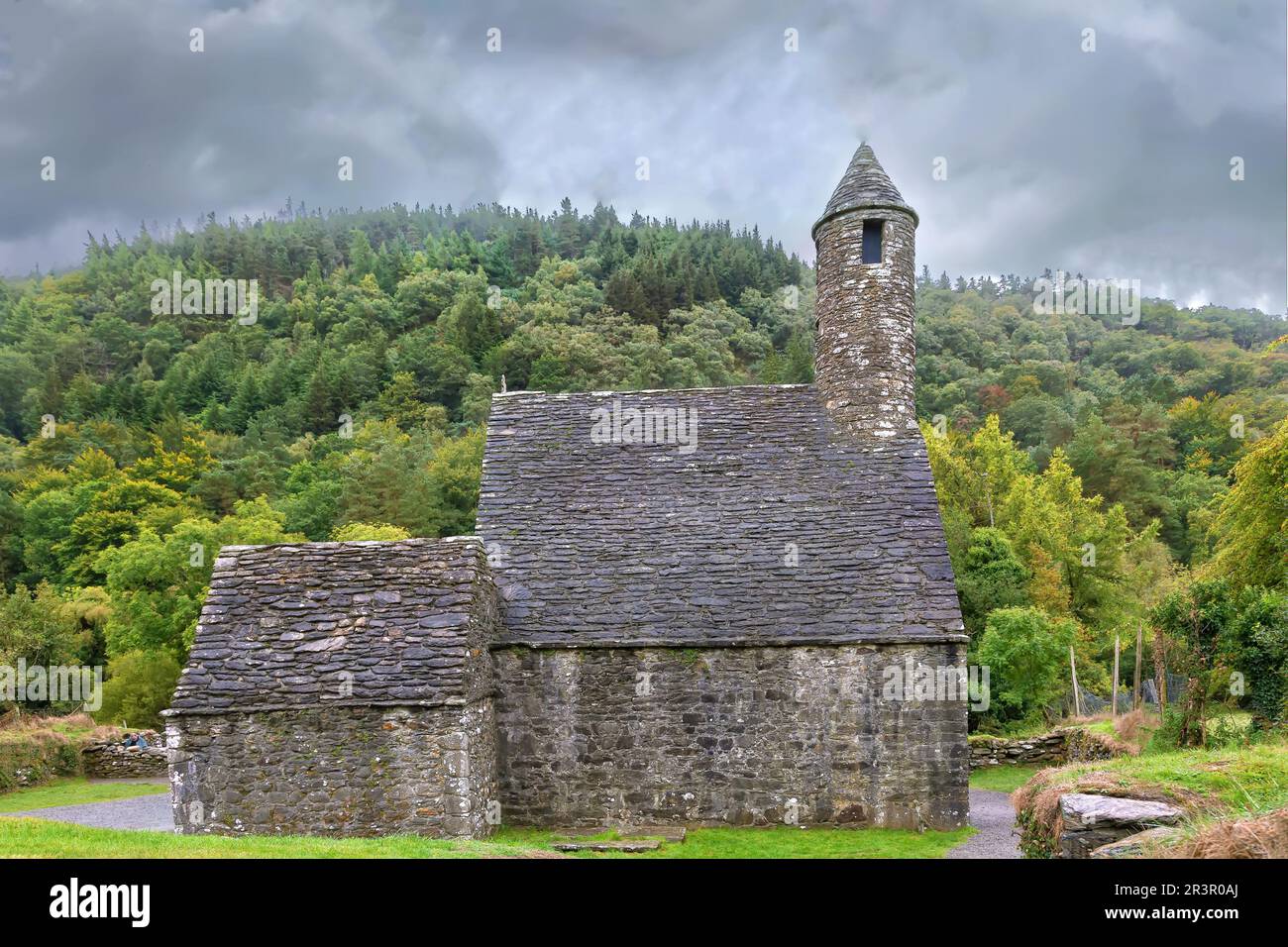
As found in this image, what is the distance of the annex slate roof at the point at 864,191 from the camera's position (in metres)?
19.0

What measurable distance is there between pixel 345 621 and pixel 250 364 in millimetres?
62683

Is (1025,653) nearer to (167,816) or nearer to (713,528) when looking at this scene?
(713,528)

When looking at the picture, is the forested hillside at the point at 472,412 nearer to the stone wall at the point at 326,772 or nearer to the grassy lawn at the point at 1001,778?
the grassy lawn at the point at 1001,778

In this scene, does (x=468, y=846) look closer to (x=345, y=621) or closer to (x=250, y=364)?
(x=345, y=621)

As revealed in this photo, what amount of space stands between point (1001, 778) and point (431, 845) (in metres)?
15.6

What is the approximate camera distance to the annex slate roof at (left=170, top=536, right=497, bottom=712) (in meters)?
12.8

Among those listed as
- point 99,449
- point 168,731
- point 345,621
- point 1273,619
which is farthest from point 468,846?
point 99,449

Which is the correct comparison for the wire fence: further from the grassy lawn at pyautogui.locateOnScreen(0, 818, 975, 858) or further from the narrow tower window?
the narrow tower window

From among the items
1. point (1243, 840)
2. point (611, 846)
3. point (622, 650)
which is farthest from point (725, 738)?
point (1243, 840)

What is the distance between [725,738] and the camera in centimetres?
1470

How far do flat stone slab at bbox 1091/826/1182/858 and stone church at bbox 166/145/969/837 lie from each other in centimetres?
711

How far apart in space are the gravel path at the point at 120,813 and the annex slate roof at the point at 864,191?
63.5ft
